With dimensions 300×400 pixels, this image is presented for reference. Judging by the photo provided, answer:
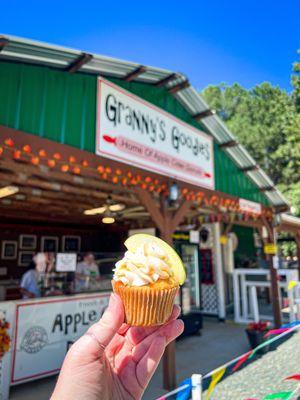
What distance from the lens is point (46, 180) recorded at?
5.61m

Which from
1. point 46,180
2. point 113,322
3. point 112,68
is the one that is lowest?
point 113,322

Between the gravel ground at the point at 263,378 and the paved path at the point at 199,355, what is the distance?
599 mm

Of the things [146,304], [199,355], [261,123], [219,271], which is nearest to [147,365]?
[146,304]

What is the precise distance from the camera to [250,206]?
821 centimetres

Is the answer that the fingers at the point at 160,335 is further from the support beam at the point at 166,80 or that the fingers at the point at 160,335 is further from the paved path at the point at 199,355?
the support beam at the point at 166,80

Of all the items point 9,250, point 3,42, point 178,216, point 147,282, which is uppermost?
point 3,42

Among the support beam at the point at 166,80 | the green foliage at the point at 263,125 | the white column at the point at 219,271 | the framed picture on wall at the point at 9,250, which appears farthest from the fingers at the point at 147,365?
the green foliage at the point at 263,125

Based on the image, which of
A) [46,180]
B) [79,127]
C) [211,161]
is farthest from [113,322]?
[211,161]

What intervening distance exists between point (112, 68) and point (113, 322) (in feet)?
13.9

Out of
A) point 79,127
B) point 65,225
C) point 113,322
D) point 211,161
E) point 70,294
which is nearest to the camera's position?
point 113,322

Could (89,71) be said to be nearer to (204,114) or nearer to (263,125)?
(204,114)

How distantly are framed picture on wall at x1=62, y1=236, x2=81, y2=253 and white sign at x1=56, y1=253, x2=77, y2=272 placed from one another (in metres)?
5.73

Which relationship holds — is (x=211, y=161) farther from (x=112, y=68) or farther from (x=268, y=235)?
(x=268, y=235)

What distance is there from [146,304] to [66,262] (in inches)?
197
